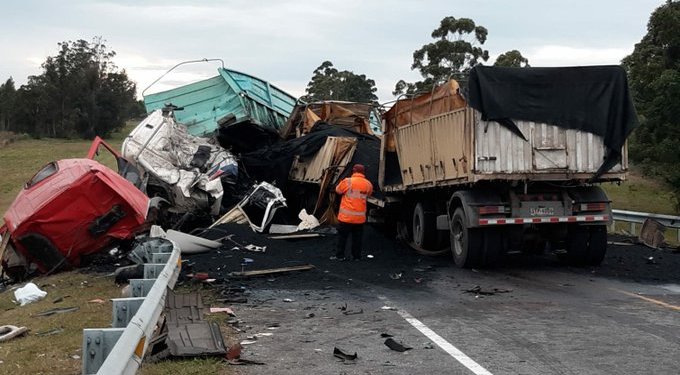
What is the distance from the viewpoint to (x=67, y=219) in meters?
11.4

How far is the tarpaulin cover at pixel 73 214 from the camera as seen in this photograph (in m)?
11.3

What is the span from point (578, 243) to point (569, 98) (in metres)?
2.19

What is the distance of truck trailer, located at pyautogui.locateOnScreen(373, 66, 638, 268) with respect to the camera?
1045 cm

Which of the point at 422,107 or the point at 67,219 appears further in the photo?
the point at 422,107

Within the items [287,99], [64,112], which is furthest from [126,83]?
[287,99]

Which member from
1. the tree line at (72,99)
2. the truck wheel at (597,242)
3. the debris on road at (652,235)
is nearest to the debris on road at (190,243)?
the truck wheel at (597,242)

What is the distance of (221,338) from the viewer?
607 centimetres

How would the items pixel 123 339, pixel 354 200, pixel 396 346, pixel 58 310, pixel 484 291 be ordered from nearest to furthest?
pixel 123 339, pixel 396 346, pixel 58 310, pixel 484 291, pixel 354 200

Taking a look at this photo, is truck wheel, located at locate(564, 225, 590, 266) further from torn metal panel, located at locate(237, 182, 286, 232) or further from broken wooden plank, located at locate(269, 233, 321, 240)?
torn metal panel, located at locate(237, 182, 286, 232)

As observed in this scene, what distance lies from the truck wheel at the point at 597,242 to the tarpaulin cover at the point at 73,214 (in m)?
7.01

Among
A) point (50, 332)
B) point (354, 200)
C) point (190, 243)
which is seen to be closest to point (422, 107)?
point (354, 200)

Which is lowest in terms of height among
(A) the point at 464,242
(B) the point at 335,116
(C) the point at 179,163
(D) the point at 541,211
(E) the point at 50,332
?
(E) the point at 50,332

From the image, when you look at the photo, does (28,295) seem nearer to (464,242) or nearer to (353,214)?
(353,214)

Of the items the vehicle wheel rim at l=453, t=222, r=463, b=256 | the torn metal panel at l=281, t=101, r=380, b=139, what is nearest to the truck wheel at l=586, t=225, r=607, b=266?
the vehicle wheel rim at l=453, t=222, r=463, b=256
